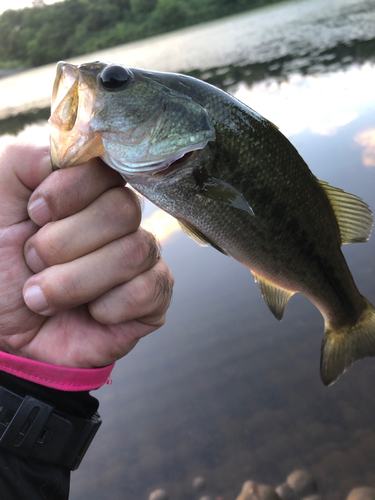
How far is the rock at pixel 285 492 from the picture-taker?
279 cm

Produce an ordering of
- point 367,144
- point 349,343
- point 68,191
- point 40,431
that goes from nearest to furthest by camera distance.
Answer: point 68,191, point 40,431, point 349,343, point 367,144

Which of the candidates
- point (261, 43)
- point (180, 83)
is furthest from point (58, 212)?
point (261, 43)

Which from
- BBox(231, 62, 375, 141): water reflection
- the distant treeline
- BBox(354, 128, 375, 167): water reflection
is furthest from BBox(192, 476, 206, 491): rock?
the distant treeline

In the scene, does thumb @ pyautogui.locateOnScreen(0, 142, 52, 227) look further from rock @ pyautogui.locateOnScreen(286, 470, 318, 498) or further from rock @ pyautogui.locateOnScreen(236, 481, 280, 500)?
rock @ pyautogui.locateOnScreen(286, 470, 318, 498)

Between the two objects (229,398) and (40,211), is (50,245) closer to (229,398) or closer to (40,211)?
(40,211)

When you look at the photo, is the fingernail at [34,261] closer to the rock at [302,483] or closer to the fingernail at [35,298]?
the fingernail at [35,298]

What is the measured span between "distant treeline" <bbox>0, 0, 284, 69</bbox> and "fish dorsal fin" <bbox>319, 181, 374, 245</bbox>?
5656cm

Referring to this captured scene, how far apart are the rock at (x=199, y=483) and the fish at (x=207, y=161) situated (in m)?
2.13

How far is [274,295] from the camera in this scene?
203 centimetres

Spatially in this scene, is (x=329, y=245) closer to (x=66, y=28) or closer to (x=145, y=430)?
(x=145, y=430)

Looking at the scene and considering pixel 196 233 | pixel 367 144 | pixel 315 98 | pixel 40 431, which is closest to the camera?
pixel 40 431

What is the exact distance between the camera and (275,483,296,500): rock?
9.14ft

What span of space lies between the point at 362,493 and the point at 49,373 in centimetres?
251

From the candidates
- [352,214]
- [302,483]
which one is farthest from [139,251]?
[302,483]
